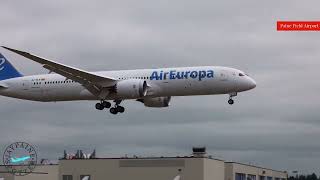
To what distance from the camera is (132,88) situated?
273 ft

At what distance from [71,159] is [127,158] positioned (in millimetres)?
10777

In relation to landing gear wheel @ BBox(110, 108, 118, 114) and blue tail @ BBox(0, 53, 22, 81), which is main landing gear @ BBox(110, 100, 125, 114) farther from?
blue tail @ BBox(0, 53, 22, 81)

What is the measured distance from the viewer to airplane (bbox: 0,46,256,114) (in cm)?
8219

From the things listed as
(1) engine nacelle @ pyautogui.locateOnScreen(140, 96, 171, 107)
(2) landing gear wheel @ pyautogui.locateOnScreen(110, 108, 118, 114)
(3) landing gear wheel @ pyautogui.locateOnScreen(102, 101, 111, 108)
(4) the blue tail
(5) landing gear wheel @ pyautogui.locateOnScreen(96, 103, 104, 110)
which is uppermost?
(4) the blue tail

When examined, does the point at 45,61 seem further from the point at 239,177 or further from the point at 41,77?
the point at 239,177

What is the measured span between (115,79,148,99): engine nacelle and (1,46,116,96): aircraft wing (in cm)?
221

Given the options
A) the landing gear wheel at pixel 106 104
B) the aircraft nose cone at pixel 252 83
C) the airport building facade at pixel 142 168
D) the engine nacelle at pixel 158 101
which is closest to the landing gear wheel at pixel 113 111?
the landing gear wheel at pixel 106 104

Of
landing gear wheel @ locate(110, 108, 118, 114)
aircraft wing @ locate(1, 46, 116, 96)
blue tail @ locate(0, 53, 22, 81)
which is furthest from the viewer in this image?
blue tail @ locate(0, 53, 22, 81)

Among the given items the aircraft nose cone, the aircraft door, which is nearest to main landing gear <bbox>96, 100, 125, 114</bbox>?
the aircraft door

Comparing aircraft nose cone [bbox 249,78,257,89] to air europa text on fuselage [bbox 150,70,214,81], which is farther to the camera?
aircraft nose cone [bbox 249,78,257,89]

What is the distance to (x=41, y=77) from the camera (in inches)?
3617

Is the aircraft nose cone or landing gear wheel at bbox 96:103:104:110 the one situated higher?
the aircraft nose cone

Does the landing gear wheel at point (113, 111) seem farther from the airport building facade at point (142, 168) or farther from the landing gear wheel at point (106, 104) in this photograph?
the airport building facade at point (142, 168)

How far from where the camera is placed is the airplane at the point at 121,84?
8219 cm
